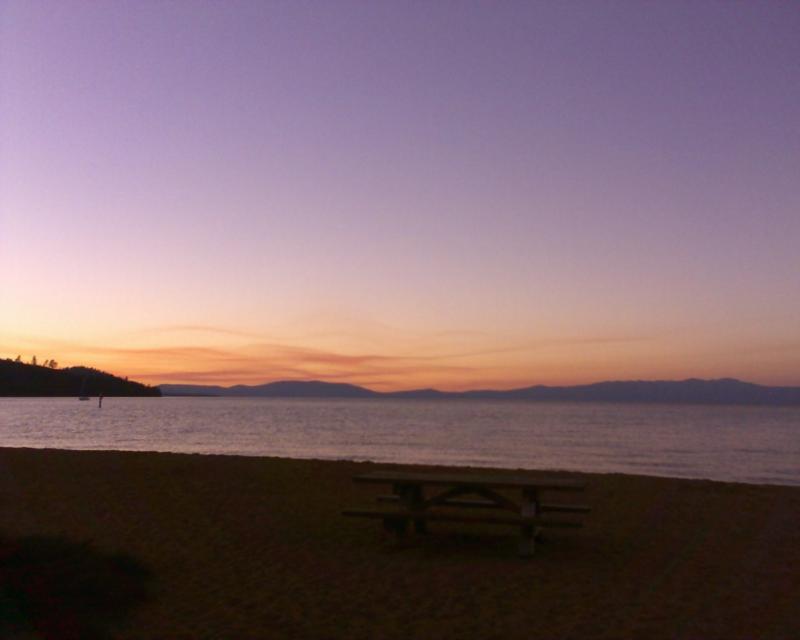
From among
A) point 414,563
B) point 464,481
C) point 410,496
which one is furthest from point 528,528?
point 410,496

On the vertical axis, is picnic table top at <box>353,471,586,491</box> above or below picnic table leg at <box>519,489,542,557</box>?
above

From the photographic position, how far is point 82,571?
6.29 m

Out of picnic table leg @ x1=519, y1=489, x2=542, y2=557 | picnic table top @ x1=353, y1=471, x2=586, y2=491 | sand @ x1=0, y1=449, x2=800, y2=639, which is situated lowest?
sand @ x1=0, y1=449, x2=800, y2=639

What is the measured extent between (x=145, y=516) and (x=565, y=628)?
6.00 m

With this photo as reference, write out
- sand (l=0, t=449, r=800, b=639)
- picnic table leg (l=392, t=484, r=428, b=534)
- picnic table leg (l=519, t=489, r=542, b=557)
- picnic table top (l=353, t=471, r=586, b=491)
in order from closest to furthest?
sand (l=0, t=449, r=800, b=639) < picnic table top (l=353, t=471, r=586, b=491) < picnic table leg (l=519, t=489, r=542, b=557) < picnic table leg (l=392, t=484, r=428, b=534)

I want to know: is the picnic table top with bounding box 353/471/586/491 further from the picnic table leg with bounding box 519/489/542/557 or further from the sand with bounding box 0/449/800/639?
the sand with bounding box 0/449/800/639

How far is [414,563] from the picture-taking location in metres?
7.65

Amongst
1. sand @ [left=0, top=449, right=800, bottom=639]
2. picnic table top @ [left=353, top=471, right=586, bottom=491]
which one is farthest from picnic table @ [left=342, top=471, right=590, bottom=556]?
sand @ [left=0, top=449, right=800, bottom=639]

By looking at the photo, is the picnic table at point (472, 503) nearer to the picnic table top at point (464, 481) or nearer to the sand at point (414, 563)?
the picnic table top at point (464, 481)

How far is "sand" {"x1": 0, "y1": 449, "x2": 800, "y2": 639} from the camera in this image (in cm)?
585

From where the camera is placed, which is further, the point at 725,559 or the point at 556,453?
the point at 556,453

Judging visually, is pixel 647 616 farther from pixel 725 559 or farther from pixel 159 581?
pixel 159 581

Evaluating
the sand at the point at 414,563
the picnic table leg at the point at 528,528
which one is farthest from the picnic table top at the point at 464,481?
the sand at the point at 414,563

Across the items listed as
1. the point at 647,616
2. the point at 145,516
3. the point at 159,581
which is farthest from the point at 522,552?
the point at 145,516
